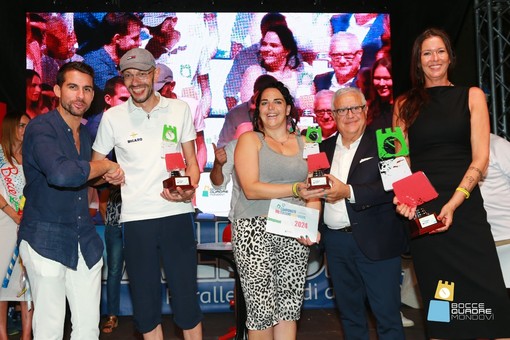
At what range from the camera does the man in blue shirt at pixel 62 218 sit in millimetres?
2848

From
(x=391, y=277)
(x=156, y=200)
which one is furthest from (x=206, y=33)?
(x=391, y=277)

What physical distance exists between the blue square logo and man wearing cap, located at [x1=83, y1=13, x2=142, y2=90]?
448 cm

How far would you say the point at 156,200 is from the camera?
3260mm

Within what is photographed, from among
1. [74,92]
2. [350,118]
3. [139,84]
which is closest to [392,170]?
[350,118]

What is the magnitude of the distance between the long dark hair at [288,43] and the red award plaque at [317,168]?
11.1 ft

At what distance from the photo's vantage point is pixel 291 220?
3.33 m

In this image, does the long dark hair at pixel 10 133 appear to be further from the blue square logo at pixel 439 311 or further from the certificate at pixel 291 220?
the blue square logo at pixel 439 311

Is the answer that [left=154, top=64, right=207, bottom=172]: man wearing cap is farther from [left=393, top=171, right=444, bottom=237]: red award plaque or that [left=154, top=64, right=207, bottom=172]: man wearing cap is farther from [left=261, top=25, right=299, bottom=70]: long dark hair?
[left=393, top=171, right=444, bottom=237]: red award plaque

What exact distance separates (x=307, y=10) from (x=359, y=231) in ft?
12.6

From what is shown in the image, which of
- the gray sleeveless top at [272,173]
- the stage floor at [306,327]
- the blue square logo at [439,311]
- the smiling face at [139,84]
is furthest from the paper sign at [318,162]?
the stage floor at [306,327]

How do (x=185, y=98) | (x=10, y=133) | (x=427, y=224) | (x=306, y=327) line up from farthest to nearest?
(x=185, y=98) → (x=306, y=327) → (x=10, y=133) → (x=427, y=224)

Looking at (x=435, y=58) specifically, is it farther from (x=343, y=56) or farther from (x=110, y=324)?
(x=110, y=324)

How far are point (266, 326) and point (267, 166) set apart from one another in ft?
3.08

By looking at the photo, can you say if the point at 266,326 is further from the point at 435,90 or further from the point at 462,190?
the point at 435,90
